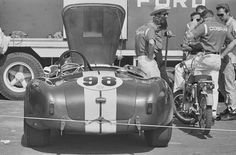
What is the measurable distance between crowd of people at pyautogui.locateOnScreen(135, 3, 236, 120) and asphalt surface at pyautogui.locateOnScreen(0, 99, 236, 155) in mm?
525

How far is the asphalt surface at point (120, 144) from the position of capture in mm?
6855

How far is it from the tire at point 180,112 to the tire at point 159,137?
1.32 metres

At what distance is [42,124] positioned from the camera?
6531 mm

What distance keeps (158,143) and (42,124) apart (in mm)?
1536

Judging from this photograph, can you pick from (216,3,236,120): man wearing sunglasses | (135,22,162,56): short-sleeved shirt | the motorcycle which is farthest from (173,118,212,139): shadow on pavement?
(135,22,162,56): short-sleeved shirt

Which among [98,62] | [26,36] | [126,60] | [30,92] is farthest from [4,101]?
[30,92]

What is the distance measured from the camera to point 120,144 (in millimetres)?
7336

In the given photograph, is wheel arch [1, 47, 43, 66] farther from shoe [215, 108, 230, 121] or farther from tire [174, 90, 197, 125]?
shoe [215, 108, 230, 121]

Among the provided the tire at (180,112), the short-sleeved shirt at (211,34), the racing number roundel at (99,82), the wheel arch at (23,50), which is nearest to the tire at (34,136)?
the racing number roundel at (99,82)

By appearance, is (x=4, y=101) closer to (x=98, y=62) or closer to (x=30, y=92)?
(x=98, y=62)

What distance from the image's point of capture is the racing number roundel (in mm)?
6688

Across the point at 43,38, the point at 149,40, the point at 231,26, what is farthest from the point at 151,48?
the point at 43,38

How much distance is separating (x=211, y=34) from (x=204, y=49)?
0.84 feet

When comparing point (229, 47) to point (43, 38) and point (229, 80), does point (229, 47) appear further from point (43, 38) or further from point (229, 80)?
point (43, 38)
